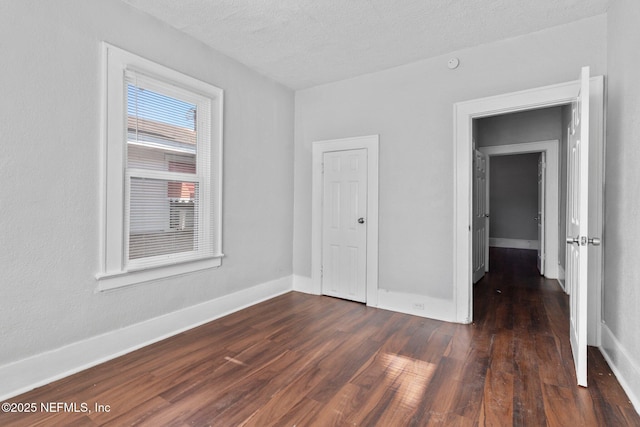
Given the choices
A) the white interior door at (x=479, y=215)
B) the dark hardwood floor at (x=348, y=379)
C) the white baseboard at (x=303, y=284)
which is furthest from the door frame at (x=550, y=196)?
the white baseboard at (x=303, y=284)

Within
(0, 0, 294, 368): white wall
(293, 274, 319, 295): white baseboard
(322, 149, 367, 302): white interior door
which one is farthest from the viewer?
(293, 274, 319, 295): white baseboard

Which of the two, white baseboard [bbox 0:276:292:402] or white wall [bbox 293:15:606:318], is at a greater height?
white wall [bbox 293:15:606:318]

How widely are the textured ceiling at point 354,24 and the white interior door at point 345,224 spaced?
1197 mm

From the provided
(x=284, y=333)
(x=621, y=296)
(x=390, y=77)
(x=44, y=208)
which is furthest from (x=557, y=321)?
(x=44, y=208)

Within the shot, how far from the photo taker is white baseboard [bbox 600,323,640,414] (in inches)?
74.3

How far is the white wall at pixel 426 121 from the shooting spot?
9.49ft

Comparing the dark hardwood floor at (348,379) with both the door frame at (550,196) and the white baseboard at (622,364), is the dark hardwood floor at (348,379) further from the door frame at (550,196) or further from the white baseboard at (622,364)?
the door frame at (550,196)

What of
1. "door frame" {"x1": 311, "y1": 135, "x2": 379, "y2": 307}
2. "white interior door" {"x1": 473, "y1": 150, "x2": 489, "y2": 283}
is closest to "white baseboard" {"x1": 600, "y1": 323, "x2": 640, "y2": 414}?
"door frame" {"x1": 311, "y1": 135, "x2": 379, "y2": 307}

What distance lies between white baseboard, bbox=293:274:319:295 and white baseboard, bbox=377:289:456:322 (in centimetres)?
98

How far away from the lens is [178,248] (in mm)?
3021


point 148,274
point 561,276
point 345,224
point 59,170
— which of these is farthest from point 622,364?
point 59,170

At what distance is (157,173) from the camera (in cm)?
279

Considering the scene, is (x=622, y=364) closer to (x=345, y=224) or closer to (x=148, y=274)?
(x=345, y=224)

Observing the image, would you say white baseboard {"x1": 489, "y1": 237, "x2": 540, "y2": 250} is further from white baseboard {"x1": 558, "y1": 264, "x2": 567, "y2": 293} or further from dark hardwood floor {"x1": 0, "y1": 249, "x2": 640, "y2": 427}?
dark hardwood floor {"x1": 0, "y1": 249, "x2": 640, "y2": 427}
